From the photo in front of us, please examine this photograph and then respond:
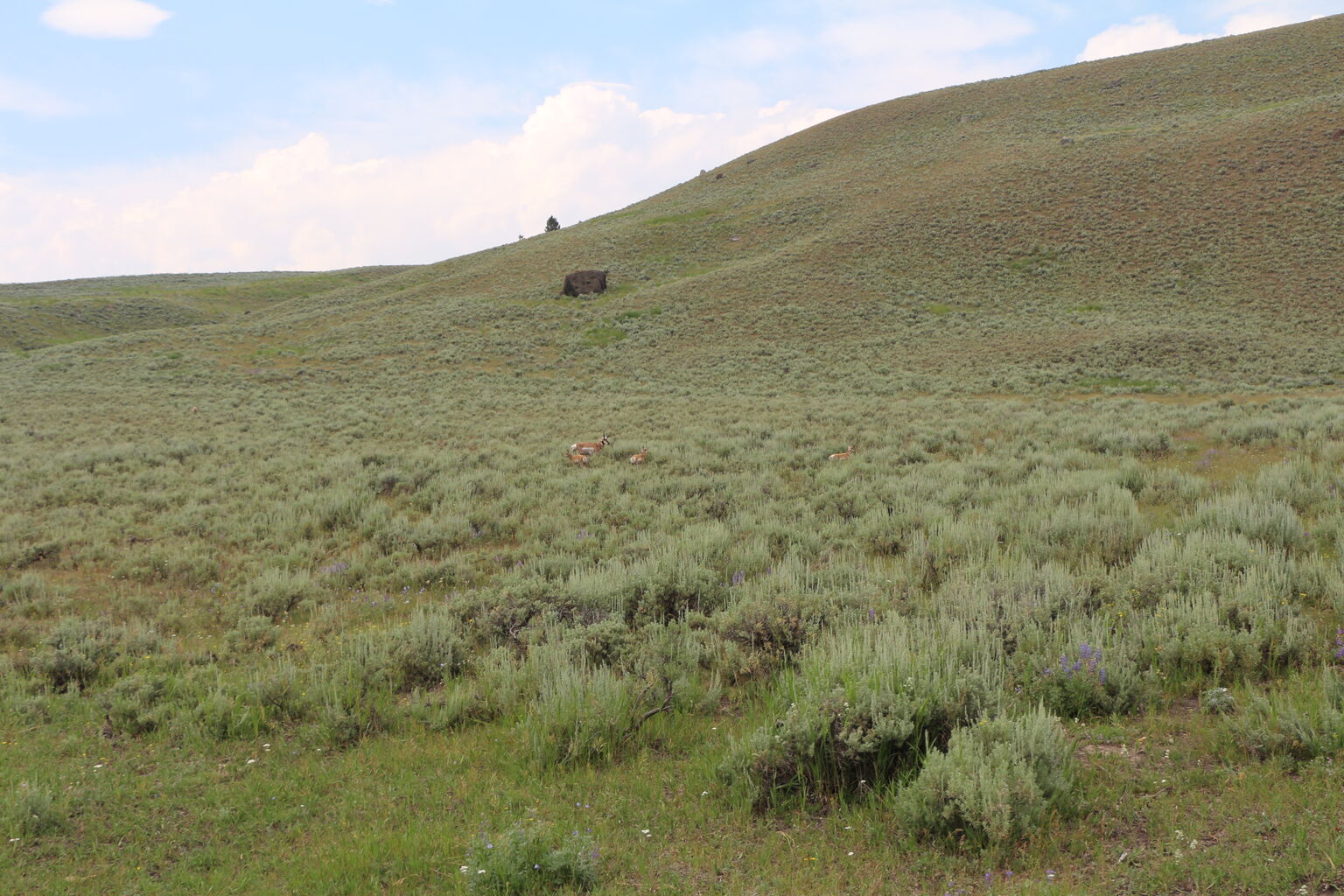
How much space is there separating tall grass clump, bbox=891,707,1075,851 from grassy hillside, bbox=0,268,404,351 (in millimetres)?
61878

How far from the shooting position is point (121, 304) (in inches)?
2413

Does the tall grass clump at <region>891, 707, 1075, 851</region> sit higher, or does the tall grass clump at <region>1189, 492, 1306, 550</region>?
the tall grass clump at <region>891, 707, 1075, 851</region>

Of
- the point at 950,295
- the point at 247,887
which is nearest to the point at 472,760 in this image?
the point at 247,887

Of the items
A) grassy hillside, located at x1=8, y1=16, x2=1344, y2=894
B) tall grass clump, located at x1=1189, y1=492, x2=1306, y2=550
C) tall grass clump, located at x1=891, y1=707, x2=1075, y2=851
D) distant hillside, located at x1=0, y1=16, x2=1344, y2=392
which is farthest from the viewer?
distant hillside, located at x1=0, y1=16, x2=1344, y2=392

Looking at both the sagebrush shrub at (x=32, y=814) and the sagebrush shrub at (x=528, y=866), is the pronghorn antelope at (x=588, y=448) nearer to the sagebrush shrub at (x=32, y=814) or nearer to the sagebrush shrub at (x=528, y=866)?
the sagebrush shrub at (x=32, y=814)

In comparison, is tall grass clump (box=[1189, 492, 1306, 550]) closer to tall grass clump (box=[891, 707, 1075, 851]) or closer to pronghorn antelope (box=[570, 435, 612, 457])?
tall grass clump (box=[891, 707, 1075, 851])

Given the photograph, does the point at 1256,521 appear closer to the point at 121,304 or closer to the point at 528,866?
the point at 528,866

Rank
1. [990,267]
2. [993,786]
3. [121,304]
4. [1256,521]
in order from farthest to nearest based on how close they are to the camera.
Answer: [121,304], [990,267], [1256,521], [993,786]

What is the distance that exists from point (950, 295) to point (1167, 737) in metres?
40.0

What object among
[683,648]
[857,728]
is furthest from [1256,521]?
[683,648]

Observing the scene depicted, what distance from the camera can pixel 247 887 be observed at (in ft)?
10.7

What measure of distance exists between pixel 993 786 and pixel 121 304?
77210mm

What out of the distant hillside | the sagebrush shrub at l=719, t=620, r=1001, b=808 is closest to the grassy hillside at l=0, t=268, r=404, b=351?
the distant hillside

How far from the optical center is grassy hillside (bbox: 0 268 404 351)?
5200 centimetres
